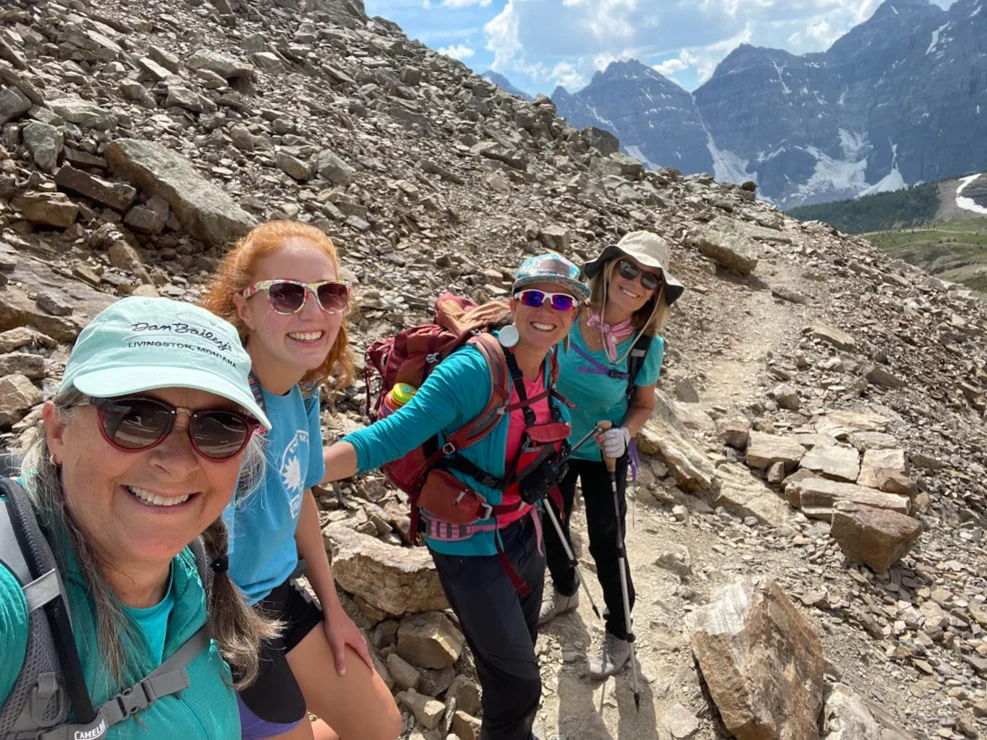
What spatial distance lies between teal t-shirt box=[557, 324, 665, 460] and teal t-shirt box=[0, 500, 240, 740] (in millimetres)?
3569

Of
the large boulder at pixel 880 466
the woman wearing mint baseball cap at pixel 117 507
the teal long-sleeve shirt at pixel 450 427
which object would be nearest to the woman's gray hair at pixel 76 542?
the woman wearing mint baseball cap at pixel 117 507

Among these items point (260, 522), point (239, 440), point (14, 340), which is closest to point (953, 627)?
point (260, 522)

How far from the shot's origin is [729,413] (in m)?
12.7

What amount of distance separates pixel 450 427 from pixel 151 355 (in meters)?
2.28

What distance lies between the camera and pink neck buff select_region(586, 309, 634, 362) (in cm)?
533

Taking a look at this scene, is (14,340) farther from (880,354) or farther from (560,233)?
(880,354)

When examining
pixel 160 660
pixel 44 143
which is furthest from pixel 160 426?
pixel 44 143

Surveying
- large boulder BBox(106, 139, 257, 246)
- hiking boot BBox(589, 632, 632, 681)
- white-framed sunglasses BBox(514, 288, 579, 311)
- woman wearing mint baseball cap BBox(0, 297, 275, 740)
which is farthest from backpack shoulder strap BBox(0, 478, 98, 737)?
large boulder BBox(106, 139, 257, 246)

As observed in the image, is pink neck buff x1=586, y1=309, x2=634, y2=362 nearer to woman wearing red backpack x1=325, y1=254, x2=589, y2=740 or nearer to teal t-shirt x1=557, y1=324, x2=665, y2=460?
teal t-shirt x1=557, y1=324, x2=665, y2=460

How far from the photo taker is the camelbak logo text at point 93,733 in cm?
167

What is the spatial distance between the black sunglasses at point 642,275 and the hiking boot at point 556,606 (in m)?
3.22

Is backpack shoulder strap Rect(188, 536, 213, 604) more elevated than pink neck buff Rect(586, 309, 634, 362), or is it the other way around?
pink neck buff Rect(586, 309, 634, 362)

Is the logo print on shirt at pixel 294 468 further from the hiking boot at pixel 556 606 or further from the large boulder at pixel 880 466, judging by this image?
the large boulder at pixel 880 466

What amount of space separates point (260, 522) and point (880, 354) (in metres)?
17.5
